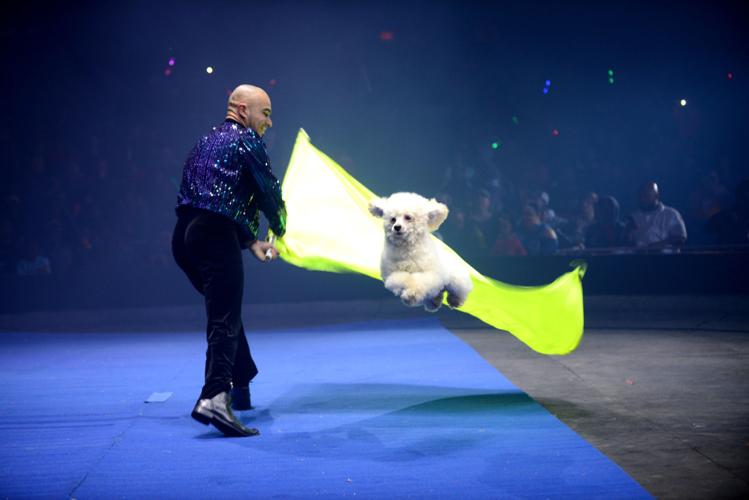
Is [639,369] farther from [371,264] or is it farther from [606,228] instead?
[606,228]

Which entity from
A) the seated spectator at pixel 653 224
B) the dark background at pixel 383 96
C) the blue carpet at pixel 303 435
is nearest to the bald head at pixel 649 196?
the seated spectator at pixel 653 224

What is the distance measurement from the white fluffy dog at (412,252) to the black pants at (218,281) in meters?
0.79

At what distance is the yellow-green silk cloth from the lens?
209 inches

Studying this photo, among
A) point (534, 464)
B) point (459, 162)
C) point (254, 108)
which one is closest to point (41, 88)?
point (459, 162)

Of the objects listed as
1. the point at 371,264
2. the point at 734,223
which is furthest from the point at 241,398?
the point at 734,223

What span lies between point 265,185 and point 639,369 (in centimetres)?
336

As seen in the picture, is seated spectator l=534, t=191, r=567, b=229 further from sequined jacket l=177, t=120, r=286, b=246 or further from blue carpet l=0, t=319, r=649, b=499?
sequined jacket l=177, t=120, r=286, b=246

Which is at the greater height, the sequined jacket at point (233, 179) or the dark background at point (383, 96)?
the dark background at point (383, 96)

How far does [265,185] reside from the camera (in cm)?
460

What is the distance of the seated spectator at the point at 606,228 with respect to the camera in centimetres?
1180

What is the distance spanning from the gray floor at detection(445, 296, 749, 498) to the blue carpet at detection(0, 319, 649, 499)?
0.62 ft

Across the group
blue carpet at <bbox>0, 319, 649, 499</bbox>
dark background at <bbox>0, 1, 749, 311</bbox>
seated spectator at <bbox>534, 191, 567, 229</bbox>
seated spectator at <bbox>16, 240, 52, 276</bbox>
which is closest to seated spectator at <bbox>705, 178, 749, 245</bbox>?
dark background at <bbox>0, 1, 749, 311</bbox>

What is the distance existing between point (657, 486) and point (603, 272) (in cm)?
793

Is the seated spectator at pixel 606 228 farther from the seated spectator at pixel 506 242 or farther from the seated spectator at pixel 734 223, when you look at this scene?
the seated spectator at pixel 734 223
